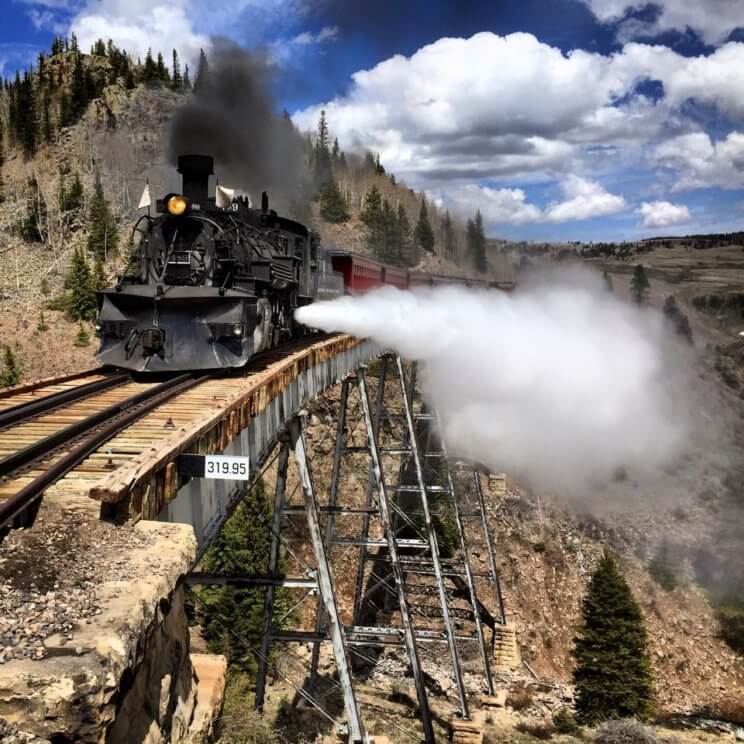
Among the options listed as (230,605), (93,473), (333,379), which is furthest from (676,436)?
(93,473)

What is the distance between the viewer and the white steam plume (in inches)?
1212

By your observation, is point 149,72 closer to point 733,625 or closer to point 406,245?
point 406,245

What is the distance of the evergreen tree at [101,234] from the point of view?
47.3 metres

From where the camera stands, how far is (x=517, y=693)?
22.1 m

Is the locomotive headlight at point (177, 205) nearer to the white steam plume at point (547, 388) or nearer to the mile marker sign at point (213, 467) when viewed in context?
the mile marker sign at point (213, 467)

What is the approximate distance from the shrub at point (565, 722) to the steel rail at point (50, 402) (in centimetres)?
1706

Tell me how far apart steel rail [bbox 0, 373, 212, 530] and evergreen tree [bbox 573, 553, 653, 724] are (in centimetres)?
1719

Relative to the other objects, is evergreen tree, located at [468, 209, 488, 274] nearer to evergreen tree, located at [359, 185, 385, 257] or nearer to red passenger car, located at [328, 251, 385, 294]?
evergreen tree, located at [359, 185, 385, 257]

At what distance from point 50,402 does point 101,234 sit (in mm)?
43895

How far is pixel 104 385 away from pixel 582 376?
123 ft

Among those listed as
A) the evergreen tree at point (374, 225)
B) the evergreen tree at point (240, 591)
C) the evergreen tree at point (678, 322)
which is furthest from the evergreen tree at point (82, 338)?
the evergreen tree at point (678, 322)

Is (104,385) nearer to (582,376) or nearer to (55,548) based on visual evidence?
(55,548)

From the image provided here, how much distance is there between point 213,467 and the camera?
5445 millimetres

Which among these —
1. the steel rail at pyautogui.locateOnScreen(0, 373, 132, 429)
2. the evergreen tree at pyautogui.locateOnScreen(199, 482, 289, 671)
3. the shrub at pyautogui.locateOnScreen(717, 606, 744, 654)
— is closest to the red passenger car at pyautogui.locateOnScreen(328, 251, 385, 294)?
the evergreen tree at pyautogui.locateOnScreen(199, 482, 289, 671)
